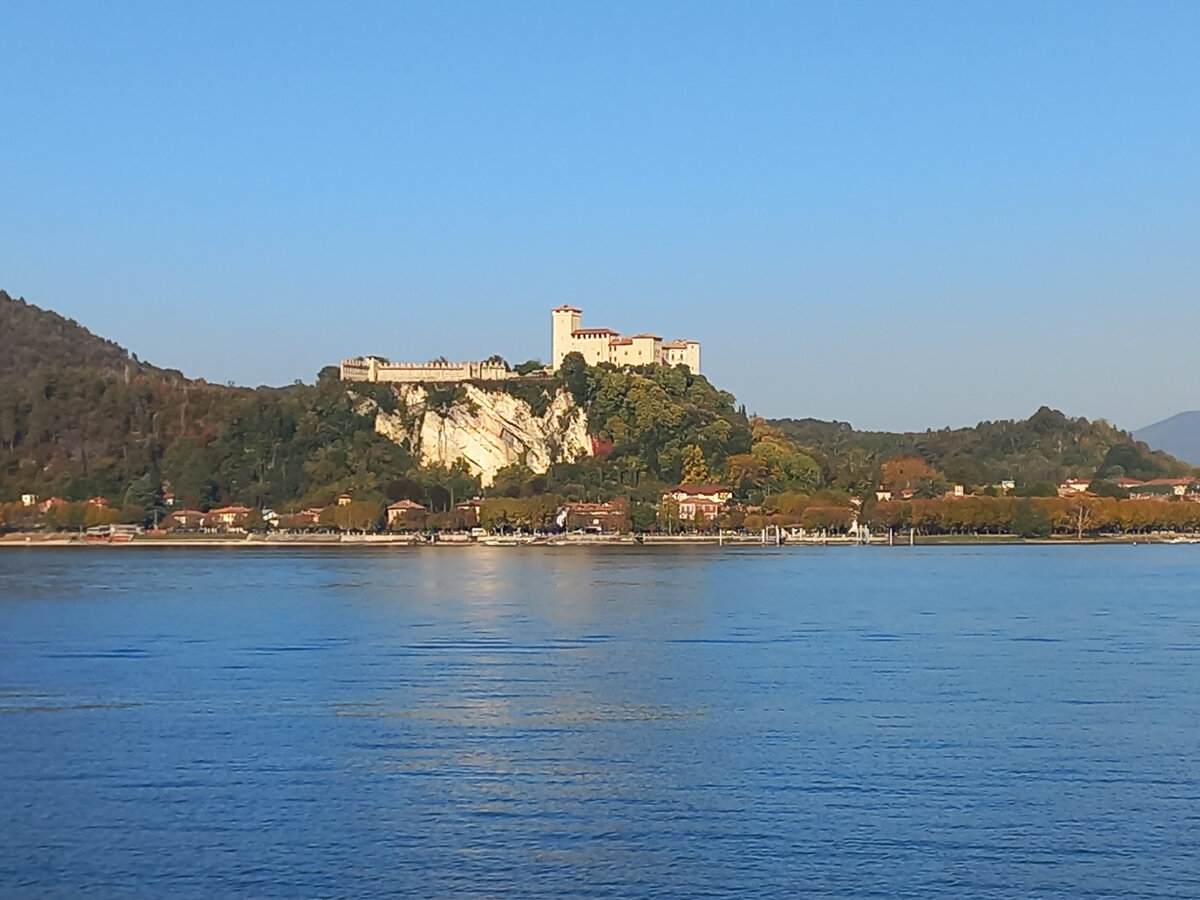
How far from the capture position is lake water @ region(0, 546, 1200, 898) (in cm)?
1333

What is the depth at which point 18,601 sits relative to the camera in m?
43.2

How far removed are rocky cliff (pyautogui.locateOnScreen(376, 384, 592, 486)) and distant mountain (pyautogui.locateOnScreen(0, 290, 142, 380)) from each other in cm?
6694

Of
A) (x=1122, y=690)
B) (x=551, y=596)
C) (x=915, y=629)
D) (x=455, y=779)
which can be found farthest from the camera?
(x=551, y=596)

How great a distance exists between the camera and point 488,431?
10112 centimetres

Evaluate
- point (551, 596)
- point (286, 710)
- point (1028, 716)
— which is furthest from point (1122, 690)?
point (551, 596)

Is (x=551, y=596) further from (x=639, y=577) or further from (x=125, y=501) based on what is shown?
(x=125, y=501)

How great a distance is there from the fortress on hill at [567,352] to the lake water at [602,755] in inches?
2689

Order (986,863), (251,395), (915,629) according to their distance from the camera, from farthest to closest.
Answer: (251,395), (915,629), (986,863)

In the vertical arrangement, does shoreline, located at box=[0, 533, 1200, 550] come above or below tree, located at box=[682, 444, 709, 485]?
below

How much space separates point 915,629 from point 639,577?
20.8 meters

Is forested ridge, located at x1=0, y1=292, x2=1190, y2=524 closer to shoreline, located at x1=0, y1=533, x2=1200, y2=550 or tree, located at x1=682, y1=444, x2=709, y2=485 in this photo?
tree, located at x1=682, y1=444, x2=709, y2=485

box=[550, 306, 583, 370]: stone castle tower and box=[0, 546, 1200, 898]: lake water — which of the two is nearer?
box=[0, 546, 1200, 898]: lake water

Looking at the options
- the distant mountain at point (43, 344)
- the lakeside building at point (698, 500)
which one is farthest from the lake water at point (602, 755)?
the distant mountain at point (43, 344)

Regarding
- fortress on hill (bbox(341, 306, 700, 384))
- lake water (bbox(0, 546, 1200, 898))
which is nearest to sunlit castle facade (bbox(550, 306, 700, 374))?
fortress on hill (bbox(341, 306, 700, 384))
